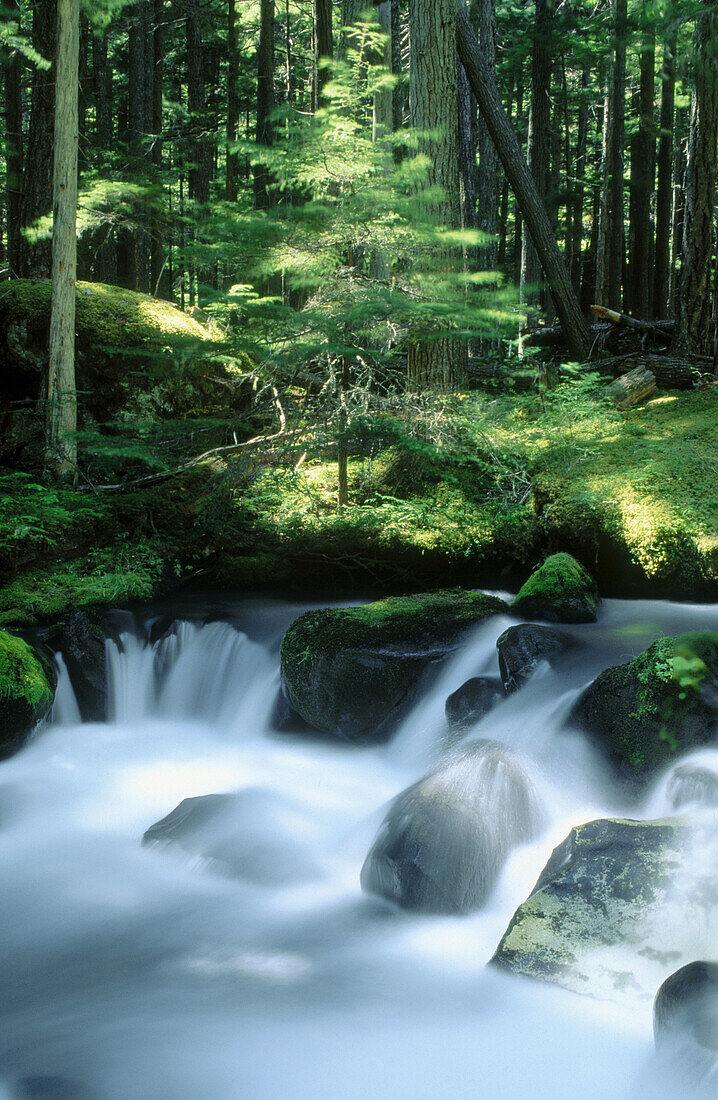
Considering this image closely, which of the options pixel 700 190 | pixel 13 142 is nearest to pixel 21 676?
pixel 700 190

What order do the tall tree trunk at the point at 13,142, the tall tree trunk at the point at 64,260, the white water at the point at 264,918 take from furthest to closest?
1. the tall tree trunk at the point at 13,142
2. the tall tree trunk at the point at 64,260
3. the white water at the point at 264,918

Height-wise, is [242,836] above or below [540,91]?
below

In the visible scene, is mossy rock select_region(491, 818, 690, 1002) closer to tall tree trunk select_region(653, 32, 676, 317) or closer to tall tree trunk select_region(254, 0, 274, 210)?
tall tree trunk select_region(254, 0, 274, 210)

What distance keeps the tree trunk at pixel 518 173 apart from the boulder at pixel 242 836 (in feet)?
29.2

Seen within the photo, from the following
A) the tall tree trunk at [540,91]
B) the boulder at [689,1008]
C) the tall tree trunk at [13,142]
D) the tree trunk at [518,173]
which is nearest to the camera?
the boulder at [689,1008]

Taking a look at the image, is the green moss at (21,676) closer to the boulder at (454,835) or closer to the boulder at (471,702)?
the boulder at (454,835)

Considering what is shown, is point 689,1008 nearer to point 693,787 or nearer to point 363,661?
point 693,787

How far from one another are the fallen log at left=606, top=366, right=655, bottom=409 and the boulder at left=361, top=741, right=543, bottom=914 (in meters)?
6.08

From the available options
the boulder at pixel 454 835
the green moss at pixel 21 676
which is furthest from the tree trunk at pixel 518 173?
the green moss at pixel 21 676

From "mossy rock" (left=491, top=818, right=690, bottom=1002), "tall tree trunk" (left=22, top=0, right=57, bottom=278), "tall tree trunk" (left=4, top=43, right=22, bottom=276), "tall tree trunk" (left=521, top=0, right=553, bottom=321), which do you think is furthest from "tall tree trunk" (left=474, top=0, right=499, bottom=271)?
"mossy rock" (left=491, top=818, right=690, bottom=1002)

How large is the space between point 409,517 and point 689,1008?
5.47 m

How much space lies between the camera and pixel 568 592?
686 centimetres

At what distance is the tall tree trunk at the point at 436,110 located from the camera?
901cm

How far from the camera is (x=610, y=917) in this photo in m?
3.75
